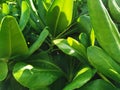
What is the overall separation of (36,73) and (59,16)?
225mm

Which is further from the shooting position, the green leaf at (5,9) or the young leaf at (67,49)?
the green leaf at (5,9)

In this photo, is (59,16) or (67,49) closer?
(67,49)

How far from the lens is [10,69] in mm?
1081

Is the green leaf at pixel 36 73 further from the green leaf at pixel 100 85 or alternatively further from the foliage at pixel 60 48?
the green leaf at pixel 100 85

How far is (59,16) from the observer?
3.66 feet

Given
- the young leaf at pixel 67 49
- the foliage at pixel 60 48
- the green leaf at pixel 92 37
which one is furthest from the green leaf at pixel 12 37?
the green leaf at pixel 92 37

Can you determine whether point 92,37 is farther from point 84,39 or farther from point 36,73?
point 36,73

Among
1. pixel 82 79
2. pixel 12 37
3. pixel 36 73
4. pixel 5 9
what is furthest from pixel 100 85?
pixel 5 9

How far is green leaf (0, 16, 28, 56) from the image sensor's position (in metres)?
0.94

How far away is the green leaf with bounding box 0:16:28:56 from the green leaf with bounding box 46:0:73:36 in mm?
165

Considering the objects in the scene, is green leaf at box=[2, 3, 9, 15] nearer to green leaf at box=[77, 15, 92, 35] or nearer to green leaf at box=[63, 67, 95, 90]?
green leaf at box=[77, 15, 92, 35]

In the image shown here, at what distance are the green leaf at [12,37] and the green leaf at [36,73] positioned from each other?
45 millimetres

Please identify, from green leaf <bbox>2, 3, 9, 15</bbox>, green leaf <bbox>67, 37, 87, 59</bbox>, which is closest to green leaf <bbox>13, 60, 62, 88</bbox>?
green leaf <bbox>67, 37, 87, 59</bbox>

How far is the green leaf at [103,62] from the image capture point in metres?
0.94
